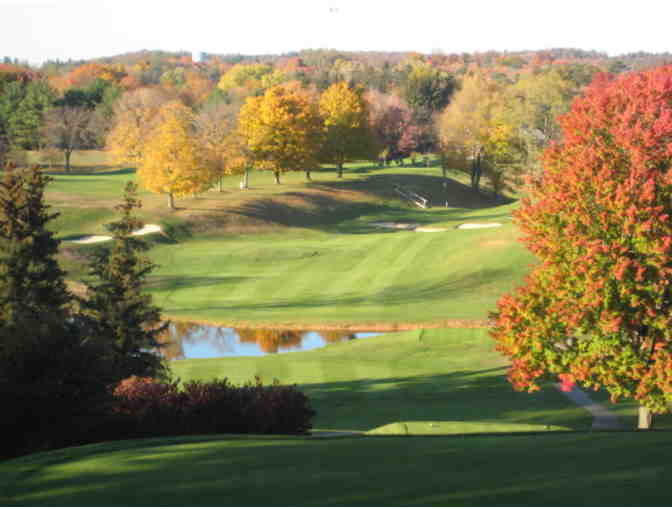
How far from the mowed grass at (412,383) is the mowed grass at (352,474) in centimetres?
527

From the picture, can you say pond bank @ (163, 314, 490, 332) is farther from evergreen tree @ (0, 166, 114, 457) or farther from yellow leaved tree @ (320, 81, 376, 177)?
yellow leaved tree @ (320, 81, 376, 177)

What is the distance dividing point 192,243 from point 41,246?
1287 inches

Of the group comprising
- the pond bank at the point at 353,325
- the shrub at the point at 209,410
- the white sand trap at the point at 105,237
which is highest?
the shrub at the point at 209,410

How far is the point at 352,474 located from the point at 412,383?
15333 mm

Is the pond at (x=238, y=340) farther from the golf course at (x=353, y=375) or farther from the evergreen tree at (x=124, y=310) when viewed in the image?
the evergreen tree at (x=124, y=310)

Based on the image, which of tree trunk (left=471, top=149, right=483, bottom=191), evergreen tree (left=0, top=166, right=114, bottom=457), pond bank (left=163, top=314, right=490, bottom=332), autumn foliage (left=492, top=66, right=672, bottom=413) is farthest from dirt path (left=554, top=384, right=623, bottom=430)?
tree trunk (left=471, top=149, right=483, bottom=191)

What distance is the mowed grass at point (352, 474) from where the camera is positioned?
9.17 meters

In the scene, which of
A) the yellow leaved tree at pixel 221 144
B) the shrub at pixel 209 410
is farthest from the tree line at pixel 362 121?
the shrub at pixel 209 410

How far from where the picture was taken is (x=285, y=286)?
150ft

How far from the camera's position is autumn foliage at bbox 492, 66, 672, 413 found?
16688 mm

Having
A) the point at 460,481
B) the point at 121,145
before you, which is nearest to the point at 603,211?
the point at 460,481

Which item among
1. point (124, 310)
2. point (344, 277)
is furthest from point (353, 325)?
point (124, 310)

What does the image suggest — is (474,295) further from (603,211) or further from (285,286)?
(603,211)

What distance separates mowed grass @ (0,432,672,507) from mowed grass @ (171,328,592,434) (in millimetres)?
5266
